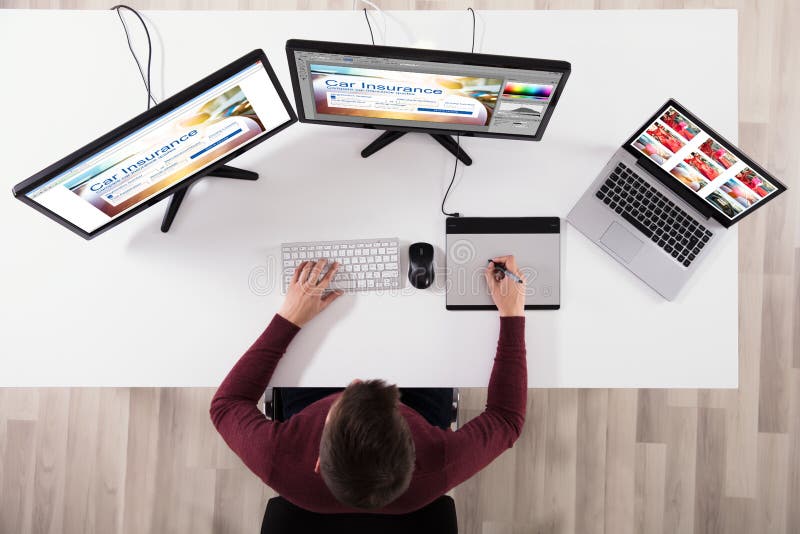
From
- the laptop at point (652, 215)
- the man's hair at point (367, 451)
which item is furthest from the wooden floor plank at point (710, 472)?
the man's hair at point (367, 451)

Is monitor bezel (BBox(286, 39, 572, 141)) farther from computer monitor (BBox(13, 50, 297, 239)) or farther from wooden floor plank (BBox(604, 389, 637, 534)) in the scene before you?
wooden floor plank (BBox(604, 389, 637, 534))

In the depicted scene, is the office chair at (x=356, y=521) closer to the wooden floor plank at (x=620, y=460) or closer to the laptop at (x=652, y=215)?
the laptop at (x=652, y=215)

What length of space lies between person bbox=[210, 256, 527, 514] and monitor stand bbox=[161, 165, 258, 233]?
28cm

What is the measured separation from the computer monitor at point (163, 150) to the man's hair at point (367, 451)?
25.5 inches

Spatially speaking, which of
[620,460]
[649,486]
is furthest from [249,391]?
[649,486]

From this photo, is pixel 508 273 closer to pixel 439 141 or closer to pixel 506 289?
pixel 506 289

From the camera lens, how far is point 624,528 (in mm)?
1930

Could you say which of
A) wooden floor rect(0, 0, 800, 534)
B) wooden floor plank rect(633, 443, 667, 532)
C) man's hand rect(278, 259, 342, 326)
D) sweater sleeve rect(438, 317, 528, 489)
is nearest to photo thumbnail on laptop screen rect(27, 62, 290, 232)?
man's hand rect(278, 259, 342, 326)

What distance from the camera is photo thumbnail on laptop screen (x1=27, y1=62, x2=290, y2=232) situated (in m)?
Answer: 1.02

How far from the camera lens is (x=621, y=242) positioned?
1285 millimetres

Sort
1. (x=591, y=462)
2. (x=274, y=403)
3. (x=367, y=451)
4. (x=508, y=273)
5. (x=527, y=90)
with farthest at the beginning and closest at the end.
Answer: (x=591, y=462)
(x=274, y=403)
(x=508, y=273)
(x=527, y=90)
(x=367, y=451)

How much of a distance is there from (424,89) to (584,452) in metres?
1.55

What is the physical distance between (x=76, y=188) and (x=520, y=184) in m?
1.03

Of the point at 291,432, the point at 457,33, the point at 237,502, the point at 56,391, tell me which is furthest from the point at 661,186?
the point at 56,391
